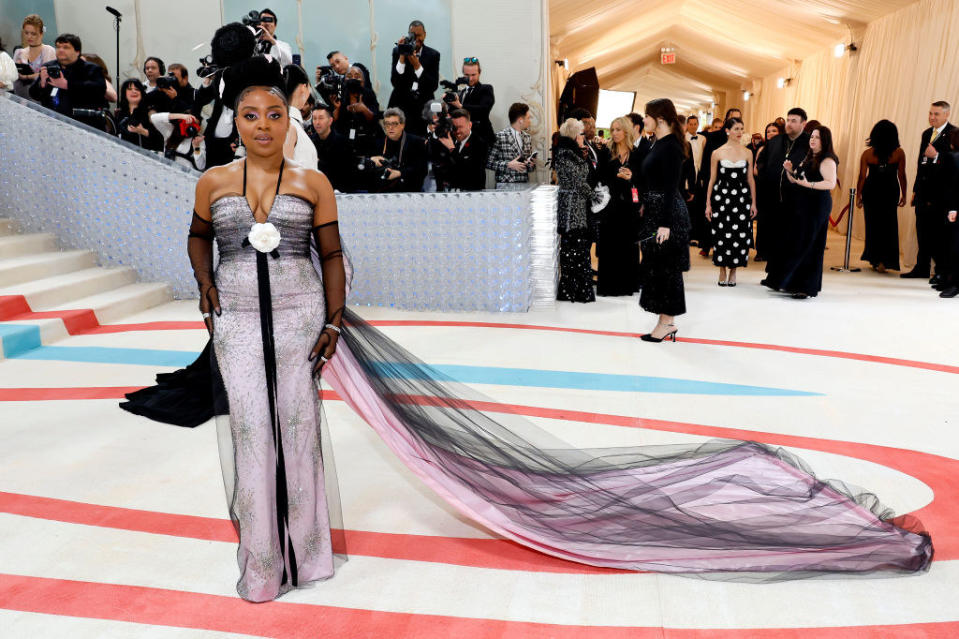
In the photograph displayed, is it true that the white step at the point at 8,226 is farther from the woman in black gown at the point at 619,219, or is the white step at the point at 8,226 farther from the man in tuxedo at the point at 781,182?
the man in tuxedo at the point at 781,182

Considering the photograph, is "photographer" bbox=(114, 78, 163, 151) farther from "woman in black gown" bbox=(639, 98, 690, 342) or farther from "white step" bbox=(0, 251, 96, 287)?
"woman in black gown" bbox=(639, 98, 690, 342)

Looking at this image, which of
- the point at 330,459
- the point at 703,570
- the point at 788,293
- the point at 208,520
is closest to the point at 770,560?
the point at 703,570

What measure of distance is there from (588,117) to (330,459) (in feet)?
16.2

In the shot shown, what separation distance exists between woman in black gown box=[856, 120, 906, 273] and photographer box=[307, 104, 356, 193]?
5093 mm

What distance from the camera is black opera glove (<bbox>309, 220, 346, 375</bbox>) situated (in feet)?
6.67

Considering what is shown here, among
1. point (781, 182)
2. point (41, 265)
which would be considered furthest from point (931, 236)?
point (41, 265)

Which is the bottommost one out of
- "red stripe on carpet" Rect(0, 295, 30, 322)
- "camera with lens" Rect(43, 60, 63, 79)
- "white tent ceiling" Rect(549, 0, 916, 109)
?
"red stripe on carpet" Rect(0, 295, 30, 322)

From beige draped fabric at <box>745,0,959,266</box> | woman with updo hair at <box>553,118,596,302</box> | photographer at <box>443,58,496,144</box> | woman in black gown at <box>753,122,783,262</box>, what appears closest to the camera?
woman with updo hair at <box>553,118,596,302</box>

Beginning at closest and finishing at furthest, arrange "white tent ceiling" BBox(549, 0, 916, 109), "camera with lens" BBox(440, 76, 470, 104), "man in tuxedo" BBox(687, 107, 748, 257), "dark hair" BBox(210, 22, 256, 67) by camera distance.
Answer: "dark hair" BBox(210, 22, 256, 67)
"camera with lens" BBox(440, 76, 470, 104)
"man in tuxedo" BBox(687, 107, 748, 257)
"white tent ceiling" BBox(549, 0, 916, 109)

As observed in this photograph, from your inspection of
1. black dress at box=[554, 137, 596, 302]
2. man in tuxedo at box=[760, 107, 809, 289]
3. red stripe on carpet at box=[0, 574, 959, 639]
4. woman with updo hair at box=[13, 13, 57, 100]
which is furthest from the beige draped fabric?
woman with updo hair at box=[13, 13, 57, 100]

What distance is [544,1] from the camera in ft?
26.0

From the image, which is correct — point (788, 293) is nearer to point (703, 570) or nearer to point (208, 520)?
point (703, 570)

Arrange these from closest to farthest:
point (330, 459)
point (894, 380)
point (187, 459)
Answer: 1. point (330, 459)
2. point (187, 459)
3. point (894, 380)

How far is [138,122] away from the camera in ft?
22.9
